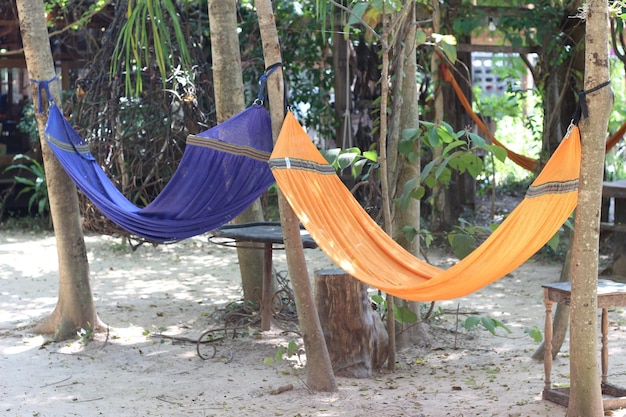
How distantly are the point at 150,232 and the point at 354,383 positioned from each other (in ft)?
3.42

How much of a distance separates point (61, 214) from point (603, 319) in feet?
8.21

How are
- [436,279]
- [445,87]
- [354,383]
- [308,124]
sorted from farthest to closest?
1. [308,124]
2. [445,87]
3. [354,383]
4. [436,279]

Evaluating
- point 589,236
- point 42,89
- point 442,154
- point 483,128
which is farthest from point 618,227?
point 42,89

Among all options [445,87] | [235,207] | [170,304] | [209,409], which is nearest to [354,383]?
[209,409]

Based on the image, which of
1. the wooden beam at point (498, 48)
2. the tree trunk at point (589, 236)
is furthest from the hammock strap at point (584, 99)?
the wooden beam at point (498, 48)

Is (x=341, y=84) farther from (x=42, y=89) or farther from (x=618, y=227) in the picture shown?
(x=42, y=89)

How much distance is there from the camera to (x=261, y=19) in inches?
123

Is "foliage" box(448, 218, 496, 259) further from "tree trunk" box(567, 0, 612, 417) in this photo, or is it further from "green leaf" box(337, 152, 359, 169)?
"tree trunk" box(567, 0, 612, 417)

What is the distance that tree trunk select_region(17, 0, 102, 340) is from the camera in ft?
13.0

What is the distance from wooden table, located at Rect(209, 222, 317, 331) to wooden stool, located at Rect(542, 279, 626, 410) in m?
1.16

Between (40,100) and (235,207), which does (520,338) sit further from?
(40,100)

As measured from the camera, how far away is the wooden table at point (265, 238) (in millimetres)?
3732

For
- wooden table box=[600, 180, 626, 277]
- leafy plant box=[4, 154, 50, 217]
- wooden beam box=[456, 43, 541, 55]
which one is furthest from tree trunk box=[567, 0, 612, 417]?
leafy plant box=[4, 154, 50, 217]

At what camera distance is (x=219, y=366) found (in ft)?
12.0
